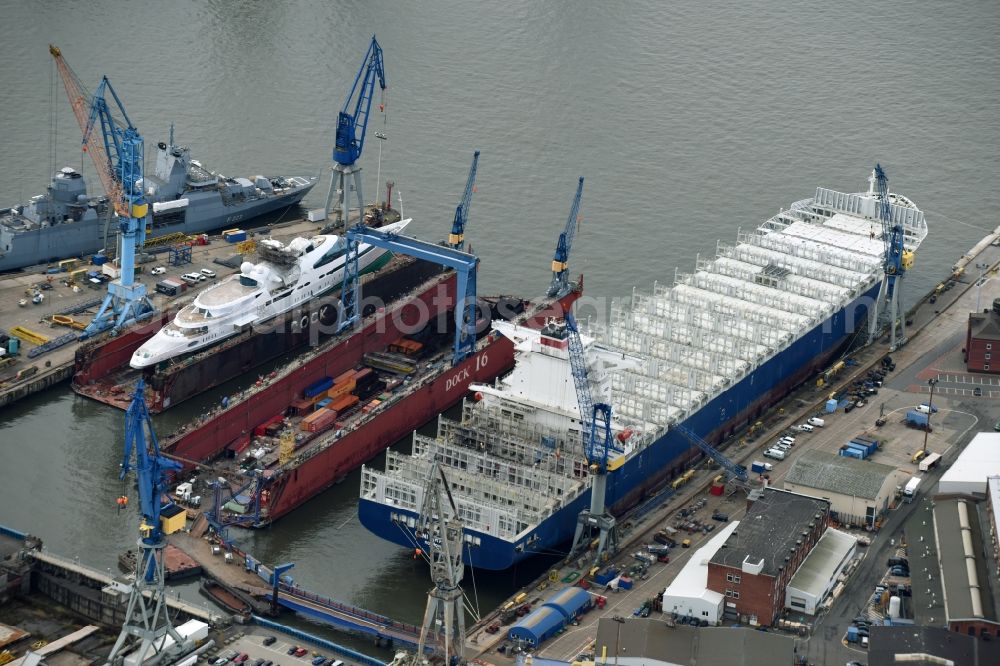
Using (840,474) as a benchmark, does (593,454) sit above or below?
above

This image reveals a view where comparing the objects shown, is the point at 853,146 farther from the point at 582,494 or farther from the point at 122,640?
the point at 122,640

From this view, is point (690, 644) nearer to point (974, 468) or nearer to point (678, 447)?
point (974, 468)

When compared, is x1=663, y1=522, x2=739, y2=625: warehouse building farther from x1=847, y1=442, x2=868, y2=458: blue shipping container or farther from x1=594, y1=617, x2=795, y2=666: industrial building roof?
x1=847, y1=442, x2=868, y2=458: blue shipping container

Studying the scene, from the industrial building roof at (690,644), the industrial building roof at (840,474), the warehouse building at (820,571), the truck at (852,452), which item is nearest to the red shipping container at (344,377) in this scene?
the industrial building roof at (840,474)

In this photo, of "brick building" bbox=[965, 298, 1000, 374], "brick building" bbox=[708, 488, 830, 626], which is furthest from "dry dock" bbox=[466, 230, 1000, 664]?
"brick building" bbox=[708, 488, 830, 626]

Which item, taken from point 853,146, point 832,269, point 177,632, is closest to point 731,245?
point 832,269

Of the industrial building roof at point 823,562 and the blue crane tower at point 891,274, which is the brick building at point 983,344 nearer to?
the blue crane tower at point 891,274

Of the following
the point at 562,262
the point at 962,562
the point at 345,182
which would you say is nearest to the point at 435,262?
the point at 345,182
